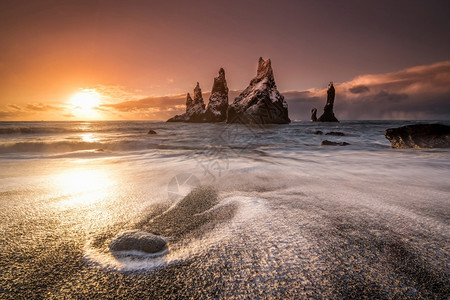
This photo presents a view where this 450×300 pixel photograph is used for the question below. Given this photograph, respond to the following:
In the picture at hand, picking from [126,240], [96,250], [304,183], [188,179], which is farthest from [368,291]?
[188,179]

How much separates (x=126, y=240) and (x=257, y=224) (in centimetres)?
93

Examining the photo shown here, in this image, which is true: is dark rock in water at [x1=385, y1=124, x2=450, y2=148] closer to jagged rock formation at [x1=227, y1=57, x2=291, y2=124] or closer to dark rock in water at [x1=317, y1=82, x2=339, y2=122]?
jagged rock formation at [x1=227, y1=57, x2=291, y2=124]

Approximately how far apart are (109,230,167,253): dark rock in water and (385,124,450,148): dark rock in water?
939cm

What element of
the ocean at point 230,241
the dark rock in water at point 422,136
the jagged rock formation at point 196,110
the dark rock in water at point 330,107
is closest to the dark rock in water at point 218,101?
the jagged rock formation at point 196,110

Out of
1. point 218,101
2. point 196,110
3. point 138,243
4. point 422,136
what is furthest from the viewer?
point 196,110

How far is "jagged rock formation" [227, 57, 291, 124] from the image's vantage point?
188ft

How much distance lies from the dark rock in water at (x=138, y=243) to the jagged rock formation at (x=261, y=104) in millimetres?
56121

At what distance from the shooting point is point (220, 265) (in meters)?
1.05

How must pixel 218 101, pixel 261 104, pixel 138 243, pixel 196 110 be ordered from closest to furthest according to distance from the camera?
pixel 138 243, pixel 261 104, pixel 218 101, pixel 196 110

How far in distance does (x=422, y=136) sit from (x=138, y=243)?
9.95 m

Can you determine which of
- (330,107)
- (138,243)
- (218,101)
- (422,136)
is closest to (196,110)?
(218,101)

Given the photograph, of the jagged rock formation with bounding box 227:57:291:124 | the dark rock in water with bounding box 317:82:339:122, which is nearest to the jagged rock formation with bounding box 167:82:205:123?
the jagged rock formation with bounding box 227:57:291:124

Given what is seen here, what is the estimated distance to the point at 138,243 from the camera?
1.24 m

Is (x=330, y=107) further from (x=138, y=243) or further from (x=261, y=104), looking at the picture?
(x=138, y=243)
